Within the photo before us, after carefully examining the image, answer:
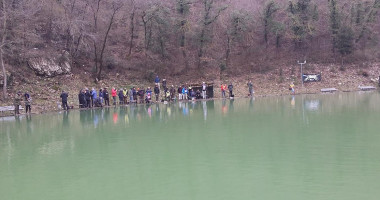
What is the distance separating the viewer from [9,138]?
15.0m

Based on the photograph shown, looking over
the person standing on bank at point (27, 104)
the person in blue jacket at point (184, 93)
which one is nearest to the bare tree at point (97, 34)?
the person in blue jacket at point (184, 93)

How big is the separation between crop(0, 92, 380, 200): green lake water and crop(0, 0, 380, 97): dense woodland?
57.2 feet

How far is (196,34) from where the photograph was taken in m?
38.2

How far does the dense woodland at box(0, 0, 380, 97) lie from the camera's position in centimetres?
3256

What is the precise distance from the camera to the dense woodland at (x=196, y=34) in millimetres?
32562

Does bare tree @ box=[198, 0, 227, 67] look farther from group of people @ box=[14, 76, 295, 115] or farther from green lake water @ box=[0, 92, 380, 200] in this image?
green lake water @ box=[0, 92, 380, 200]

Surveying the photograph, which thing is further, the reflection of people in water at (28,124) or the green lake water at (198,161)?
the reflection of people in water at (28,124)

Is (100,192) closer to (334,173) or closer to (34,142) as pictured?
(334,173)

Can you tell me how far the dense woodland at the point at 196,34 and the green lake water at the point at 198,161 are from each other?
57.2 feet

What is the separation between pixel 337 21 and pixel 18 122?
32271mm

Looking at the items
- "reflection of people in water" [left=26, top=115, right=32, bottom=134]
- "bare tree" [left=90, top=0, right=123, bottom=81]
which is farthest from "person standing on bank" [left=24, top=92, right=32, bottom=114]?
"bare tree" [left=90, top=0, right=123, bottom=81]

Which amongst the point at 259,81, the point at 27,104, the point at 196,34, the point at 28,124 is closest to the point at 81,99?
the point at 27,104

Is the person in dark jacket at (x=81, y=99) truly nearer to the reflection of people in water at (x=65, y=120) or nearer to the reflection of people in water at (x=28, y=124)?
the reflection of people in water at (x=65, y=120)

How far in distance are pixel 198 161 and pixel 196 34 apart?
2927 centimetres
